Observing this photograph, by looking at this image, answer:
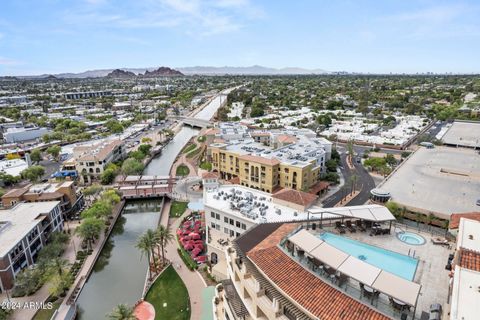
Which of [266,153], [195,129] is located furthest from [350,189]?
[195,129]

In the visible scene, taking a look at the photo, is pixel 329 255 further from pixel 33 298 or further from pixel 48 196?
pixel 48 196

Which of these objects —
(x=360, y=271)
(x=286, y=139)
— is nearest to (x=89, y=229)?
(x=360, y=271)

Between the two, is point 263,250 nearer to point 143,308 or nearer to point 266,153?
point 143,308

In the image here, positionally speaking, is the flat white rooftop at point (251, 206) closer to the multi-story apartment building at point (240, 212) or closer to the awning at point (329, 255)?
the multi-story apartment building at point (240, 212)

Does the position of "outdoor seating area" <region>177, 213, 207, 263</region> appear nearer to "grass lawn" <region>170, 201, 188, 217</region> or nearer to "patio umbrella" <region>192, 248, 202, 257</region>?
"patio umbrella" <region>192, 248, 202, 257</region>

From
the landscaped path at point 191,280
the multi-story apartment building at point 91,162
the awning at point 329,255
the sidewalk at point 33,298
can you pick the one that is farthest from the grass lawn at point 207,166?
the awning at point 329,255
